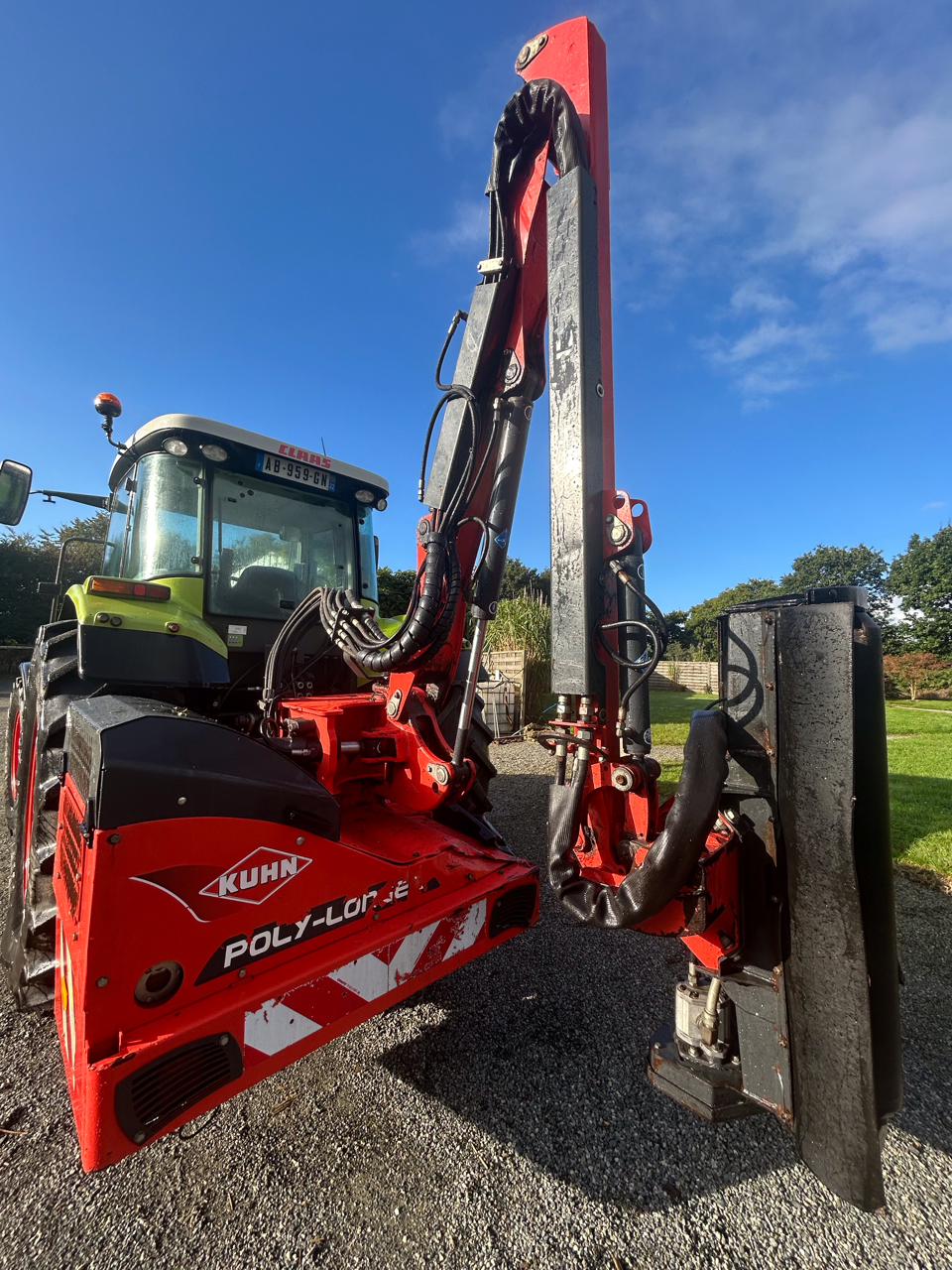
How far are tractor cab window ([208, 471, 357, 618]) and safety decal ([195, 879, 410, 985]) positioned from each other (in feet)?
6.62

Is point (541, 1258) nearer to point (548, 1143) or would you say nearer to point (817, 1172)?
point (548, 1143)

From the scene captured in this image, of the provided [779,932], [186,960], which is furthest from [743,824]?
[186,960]

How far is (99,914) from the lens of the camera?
1301 millimetres

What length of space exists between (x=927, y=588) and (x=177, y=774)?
156ft

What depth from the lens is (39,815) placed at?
7.82 feet

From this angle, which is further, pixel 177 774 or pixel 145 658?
pixel 145 658

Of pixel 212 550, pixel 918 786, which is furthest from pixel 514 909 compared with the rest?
pixel 918 786

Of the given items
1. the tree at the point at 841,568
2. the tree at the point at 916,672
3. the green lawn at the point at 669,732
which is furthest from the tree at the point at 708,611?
the green lawn at the point at 669,732

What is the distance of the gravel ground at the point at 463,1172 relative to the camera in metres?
1.47

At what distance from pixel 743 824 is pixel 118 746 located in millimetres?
1555

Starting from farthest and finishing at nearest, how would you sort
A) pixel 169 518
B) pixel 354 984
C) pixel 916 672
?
pixel 916 672, pixel 169 518, pixel 354 984

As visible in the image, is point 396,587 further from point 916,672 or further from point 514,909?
point 916,672

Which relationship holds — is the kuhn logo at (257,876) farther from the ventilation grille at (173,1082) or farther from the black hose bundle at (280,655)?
the black hose bundle at (280,655)

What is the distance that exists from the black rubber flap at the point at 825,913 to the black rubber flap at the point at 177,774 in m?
1.27
